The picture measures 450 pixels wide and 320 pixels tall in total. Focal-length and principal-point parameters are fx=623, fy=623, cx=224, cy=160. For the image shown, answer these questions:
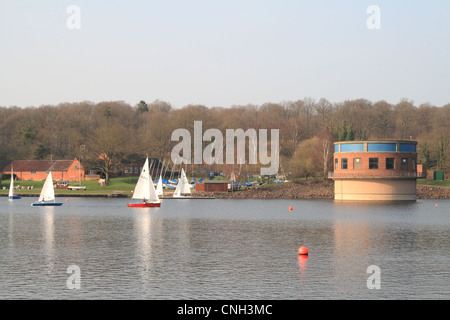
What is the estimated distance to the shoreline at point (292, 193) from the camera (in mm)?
141625

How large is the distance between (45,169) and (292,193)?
7194 cm

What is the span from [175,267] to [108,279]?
619cm

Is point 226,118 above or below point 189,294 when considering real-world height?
above

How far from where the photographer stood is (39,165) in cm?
17688

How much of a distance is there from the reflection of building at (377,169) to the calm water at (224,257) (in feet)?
117

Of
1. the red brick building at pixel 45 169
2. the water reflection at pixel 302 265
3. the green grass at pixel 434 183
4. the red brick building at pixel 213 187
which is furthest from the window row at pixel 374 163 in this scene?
the red brick building at pixel 45 169

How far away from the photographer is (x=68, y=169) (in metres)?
174

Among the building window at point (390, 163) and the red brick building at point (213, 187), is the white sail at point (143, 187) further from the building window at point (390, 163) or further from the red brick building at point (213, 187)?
the building window at point (390, 163)

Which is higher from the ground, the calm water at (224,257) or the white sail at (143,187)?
the white sail at (143,187)

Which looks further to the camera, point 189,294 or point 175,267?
point 175,267

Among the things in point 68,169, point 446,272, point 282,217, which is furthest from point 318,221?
point 68,169

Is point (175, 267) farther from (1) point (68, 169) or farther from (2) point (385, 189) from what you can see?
(1) point (68, 169)

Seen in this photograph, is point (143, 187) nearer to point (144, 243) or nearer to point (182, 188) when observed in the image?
point (182, 188)

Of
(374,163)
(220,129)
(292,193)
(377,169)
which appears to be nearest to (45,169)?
(220,129)
